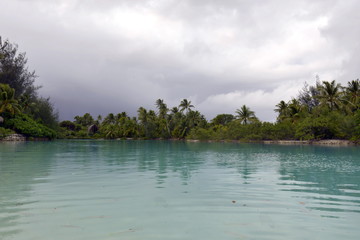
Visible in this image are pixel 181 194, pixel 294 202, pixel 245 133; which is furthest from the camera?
pixel 245 133

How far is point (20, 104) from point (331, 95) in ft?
233

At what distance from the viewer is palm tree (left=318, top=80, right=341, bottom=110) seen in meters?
52.2

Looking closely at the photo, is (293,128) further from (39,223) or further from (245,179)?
(39,223)

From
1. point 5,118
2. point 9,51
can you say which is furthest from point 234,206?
point 9,51

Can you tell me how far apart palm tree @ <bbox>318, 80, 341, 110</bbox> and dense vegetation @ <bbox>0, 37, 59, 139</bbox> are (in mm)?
60972

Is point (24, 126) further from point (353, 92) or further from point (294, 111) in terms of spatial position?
point (353, 92)

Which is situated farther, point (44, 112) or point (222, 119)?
point (222, 119)

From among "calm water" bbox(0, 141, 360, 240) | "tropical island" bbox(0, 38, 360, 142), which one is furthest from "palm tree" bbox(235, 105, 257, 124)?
"calm water" bbox(0, 141, 360, 240)

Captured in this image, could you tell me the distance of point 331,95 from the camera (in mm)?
53594

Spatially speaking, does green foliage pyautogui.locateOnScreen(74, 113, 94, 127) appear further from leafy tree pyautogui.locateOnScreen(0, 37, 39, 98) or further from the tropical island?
leafy tree pyautogui.locateOnScreen(0, 37, 39, 98)

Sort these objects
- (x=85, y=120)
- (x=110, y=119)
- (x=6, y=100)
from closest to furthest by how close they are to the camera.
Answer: (x=6, y=100) → (x=110, y=119) → (x=85, y=120)

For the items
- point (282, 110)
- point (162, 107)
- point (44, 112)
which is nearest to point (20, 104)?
point (44, 112)

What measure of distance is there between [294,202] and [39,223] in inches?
235

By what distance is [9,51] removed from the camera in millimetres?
72688
